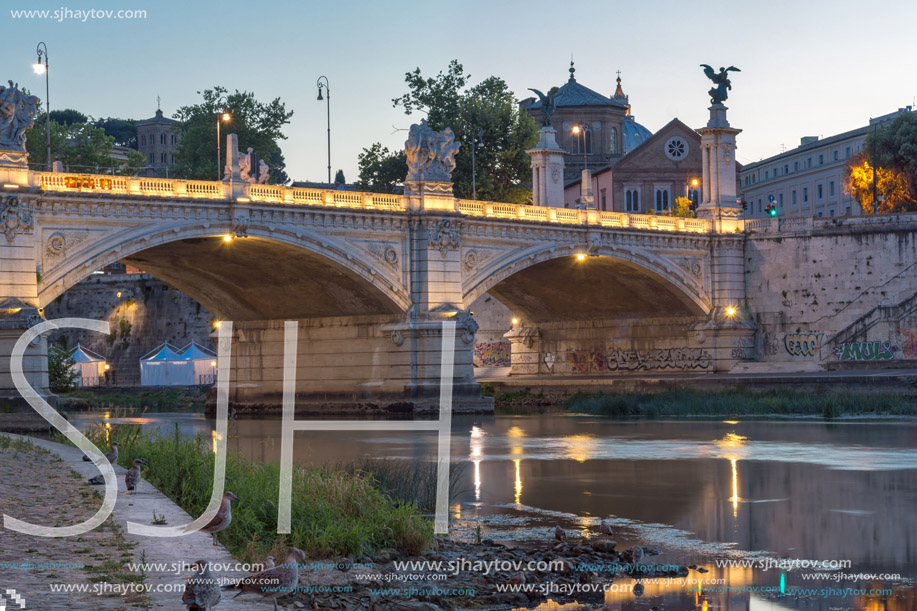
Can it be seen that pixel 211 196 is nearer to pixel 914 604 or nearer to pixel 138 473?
pixel 138 473

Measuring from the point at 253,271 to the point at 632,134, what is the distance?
78.0 meters

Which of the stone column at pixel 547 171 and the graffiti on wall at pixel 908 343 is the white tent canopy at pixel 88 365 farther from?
the graffiti on wall at pixel 908 343

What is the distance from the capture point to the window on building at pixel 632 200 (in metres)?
101

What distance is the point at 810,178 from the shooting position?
11600 centimetres

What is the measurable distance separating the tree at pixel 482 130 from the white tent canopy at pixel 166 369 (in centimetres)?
2077

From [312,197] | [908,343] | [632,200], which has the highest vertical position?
[632,200]

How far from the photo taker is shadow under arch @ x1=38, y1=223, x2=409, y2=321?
145 feet

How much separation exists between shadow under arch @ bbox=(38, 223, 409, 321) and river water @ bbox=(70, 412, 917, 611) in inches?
284

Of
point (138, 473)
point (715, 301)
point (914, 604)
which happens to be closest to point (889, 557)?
point (914, 604)

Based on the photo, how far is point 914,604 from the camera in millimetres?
14117

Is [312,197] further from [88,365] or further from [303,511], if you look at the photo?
[88,365]

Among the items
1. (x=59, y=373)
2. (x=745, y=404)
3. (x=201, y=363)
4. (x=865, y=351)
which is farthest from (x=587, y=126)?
(x=745, y=404)

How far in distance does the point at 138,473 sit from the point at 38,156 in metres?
68.3

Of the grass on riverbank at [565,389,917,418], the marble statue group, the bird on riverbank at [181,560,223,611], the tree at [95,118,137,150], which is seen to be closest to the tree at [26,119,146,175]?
the marble statue group
